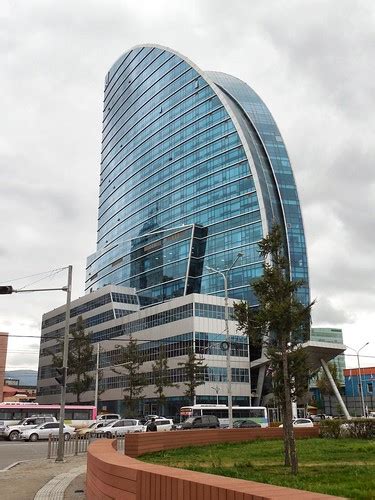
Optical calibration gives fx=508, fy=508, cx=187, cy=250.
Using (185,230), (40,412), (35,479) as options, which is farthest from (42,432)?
(185,230)

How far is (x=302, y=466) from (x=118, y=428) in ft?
97.4

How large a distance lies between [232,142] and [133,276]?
1677 inches

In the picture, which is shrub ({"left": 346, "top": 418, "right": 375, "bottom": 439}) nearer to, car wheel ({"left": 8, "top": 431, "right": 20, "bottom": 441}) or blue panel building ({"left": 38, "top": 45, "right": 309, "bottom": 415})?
car wheel ({"left": 8, "top": 431, "right": 20, "bottom": 441})

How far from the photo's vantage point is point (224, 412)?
193 feet

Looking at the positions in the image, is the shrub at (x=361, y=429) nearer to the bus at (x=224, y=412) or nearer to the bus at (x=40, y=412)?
the bus at (x=224, y=412)

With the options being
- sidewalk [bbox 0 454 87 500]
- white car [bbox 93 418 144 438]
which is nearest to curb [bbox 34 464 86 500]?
sidewalk [bbox 0 454 87 500]

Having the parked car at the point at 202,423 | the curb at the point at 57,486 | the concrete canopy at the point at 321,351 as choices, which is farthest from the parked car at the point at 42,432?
the concrete canopy at the point at 321,351

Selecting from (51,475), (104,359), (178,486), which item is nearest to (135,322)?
(104,359)

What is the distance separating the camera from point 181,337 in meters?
80.0

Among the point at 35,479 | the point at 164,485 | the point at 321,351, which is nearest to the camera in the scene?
the point at 164,485

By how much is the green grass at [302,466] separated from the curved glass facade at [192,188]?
7983 centimetres

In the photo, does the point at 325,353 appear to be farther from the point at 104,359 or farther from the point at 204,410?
the point at 104,359

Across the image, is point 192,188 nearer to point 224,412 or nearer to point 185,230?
point 185,230

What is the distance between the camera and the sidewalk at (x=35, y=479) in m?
13.0
